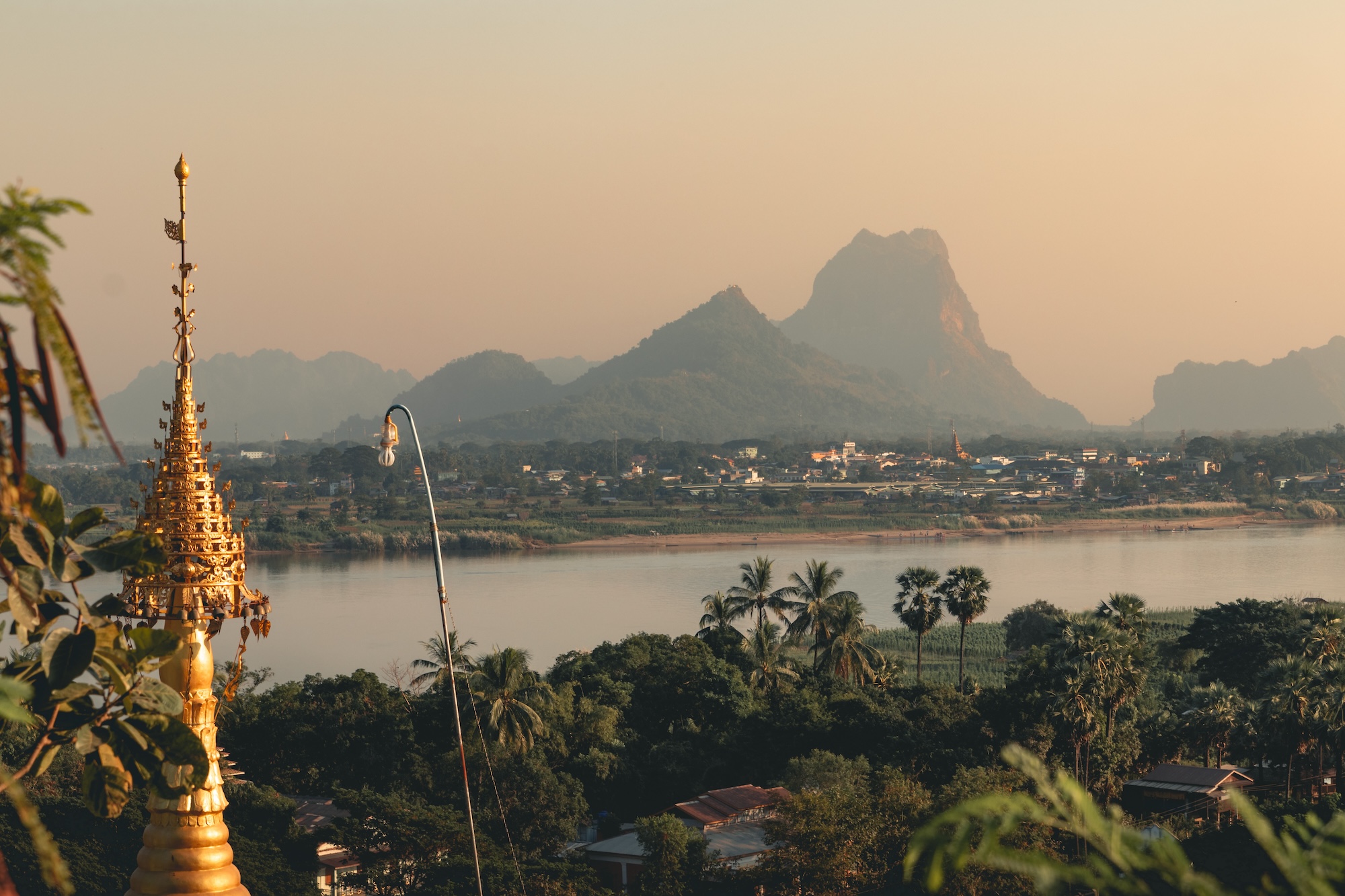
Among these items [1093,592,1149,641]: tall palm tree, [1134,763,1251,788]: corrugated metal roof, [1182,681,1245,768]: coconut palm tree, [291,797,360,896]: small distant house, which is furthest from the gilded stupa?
[1093,592,1149,641]: tall palm tree

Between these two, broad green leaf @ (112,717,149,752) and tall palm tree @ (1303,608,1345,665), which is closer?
broad green leaf @ (112,717,149,752)

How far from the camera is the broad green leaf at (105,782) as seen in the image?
4.43 m

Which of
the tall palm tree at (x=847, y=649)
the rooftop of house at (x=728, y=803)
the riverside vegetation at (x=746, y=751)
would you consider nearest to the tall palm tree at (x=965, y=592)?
the riverside vegetation at (x=746, y=751)

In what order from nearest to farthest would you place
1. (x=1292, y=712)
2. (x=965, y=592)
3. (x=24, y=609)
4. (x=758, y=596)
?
(x=24, y=609), (x=1292, y=712), (x=965, y=592), (x=758, y=596)

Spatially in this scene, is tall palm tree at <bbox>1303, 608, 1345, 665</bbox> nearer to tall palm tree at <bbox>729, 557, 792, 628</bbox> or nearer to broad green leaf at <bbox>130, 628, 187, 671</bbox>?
tall palm tree at <bbox>729, 557, 792, 628</bbox>

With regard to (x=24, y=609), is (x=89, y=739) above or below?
below

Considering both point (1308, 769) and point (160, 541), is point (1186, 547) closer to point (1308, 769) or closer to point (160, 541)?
point (1308, 769)

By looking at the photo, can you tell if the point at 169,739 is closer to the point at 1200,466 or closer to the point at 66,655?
the point at 66,655

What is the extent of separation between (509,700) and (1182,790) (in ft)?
39.1

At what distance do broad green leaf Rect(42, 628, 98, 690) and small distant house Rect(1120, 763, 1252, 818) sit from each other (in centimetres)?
2310

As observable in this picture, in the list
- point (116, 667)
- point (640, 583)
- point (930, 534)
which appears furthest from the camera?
point (930, 534)

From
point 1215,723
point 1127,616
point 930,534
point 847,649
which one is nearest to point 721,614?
point 847,649

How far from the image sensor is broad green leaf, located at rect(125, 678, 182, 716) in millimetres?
4414

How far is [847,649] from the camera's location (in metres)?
35.2
